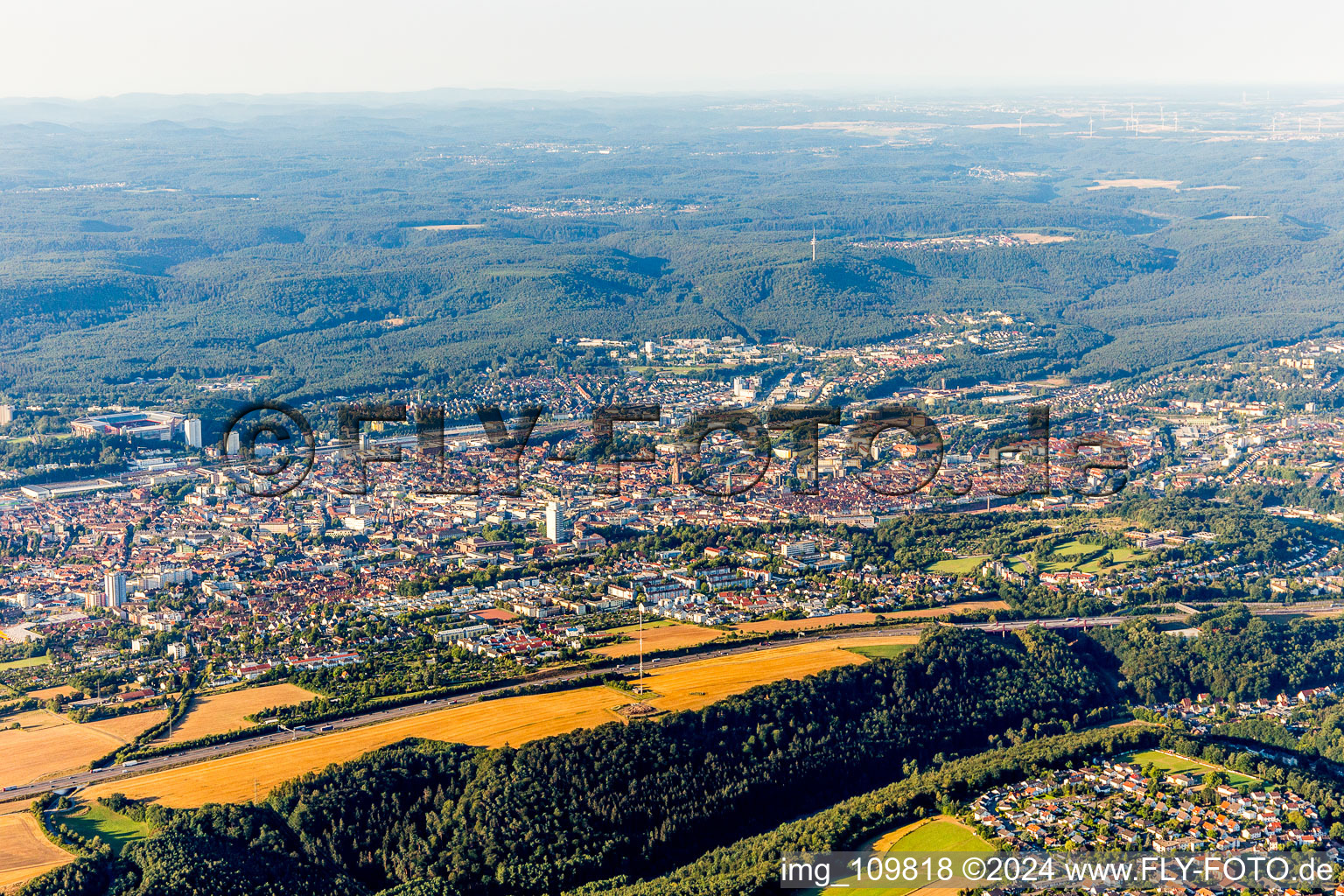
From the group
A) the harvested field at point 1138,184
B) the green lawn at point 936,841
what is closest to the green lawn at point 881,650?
the green lawn at point 936,841

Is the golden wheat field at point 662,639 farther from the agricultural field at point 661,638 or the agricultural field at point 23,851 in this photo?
the agricultural field at point 23,851

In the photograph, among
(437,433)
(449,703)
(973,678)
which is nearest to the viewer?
(449,703)

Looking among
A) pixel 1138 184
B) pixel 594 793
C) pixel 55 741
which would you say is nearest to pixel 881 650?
pixel 594 793

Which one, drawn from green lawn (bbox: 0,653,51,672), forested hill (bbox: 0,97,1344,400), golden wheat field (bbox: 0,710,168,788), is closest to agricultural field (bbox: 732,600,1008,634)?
golden wheat field (bbox: 0,710,168,788)

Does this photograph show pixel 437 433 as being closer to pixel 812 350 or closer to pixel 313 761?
pixel 812 350

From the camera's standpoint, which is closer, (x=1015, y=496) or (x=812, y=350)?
(x=1015, y=496)

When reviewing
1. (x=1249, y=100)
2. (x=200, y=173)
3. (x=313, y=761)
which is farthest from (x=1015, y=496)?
(x=1249, y=100)

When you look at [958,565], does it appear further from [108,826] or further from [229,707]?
[108,826]

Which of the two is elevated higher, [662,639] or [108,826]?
[108,826]
